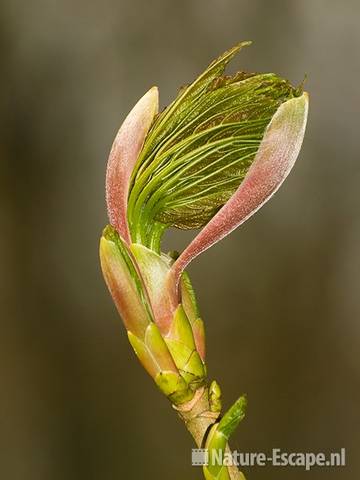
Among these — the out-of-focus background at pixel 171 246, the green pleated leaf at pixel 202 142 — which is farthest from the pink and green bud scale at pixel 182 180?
the out-of-focus background at pixel 171 246

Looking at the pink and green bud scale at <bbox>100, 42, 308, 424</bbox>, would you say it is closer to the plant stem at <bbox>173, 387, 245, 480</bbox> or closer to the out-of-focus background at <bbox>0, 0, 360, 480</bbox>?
the plant stem at <bbox>173, 387, 245, 480</bbox>

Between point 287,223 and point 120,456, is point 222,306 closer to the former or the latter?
point 287,223

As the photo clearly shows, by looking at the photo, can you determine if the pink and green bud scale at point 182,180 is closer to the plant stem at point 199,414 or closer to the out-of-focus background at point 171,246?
the plant stem at point 199,414

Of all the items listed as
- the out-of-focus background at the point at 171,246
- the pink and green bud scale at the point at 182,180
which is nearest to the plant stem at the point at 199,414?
the pink and green bud scale at the point at 182,180

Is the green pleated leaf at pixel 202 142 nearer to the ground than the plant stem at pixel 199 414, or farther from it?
farther from it

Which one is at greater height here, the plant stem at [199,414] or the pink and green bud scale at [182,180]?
the pink and green bud scale at [182,180]

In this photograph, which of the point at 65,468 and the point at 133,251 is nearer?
the point at 133,251

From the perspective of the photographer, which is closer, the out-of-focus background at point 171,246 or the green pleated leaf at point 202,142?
the green pleated leaf at point 202,142

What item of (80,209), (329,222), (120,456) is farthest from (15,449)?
(329,222)
